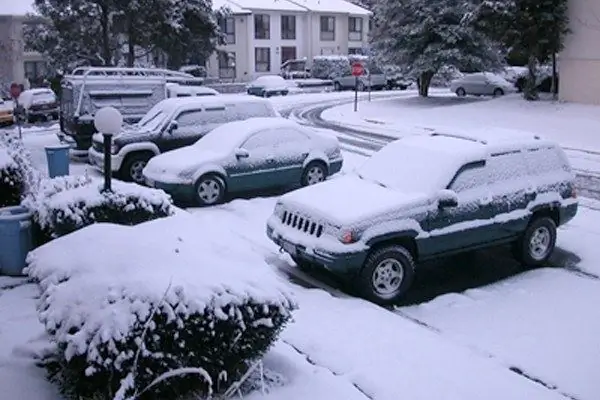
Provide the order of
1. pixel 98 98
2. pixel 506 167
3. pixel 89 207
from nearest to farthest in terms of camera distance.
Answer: pixel 89 207
pixel 506 167
pixel 98 98

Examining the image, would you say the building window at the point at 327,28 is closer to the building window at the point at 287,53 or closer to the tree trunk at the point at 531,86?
the building window at the point at 287,53

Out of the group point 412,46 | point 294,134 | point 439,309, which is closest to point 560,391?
point 439,309

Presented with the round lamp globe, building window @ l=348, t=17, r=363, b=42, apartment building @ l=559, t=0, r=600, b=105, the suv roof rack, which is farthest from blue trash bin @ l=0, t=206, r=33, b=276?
building window @ l=348, t=17, r=363, b=42

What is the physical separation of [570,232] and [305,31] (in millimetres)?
50685

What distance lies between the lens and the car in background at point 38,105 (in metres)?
31.1

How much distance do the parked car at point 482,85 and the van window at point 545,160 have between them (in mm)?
29006

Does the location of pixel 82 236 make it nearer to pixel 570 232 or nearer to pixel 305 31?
pixel 570 232

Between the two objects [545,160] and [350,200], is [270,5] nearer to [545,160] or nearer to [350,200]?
[545,160]

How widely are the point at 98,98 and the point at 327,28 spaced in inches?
1744

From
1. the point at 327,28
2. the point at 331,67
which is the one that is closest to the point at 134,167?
the point at 331,67

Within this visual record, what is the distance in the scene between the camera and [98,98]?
18828mm

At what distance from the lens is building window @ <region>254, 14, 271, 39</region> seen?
2249 inches

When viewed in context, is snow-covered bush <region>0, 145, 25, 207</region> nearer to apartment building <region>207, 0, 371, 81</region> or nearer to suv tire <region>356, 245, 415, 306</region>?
suv tire <region>356, 245, 415, 306</region>

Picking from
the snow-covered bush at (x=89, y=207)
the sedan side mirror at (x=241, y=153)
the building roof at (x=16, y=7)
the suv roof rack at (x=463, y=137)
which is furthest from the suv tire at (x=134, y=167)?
the building roof at (x=16, y=7)
